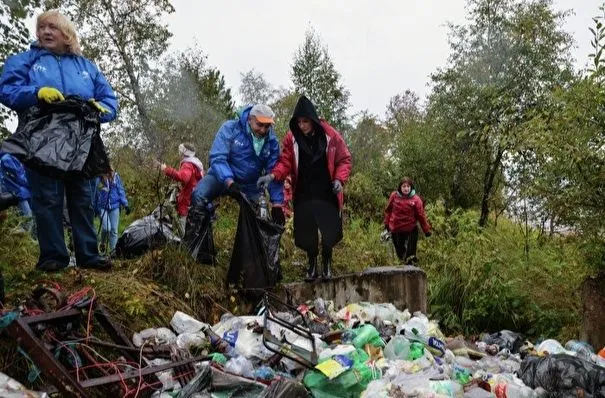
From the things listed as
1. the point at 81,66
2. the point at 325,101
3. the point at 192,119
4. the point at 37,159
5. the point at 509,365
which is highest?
the point at 325,101

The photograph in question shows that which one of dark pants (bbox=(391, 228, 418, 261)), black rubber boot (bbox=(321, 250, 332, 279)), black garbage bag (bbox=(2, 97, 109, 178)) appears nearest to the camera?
black garbage bag (bbox=(2, 97, 109, 178))

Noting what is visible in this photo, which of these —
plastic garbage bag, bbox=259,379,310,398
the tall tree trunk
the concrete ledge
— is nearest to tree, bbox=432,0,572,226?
the tall tree trunk

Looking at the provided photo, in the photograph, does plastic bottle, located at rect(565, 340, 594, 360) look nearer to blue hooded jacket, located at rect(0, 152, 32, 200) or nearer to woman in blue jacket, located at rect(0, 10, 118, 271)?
woman in blue jacket, located at rect(0, 10, 118, 271)

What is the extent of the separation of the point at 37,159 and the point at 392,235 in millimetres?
6200

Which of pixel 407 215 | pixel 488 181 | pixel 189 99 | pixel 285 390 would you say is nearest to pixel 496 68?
pixel 488 181

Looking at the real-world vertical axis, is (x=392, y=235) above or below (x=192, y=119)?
below

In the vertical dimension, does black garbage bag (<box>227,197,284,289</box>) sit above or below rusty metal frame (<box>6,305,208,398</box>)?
above

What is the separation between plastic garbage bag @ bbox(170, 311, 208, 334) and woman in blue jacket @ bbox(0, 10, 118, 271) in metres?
0.87

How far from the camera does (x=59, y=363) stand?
2482 mm

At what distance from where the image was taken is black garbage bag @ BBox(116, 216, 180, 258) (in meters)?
4.69

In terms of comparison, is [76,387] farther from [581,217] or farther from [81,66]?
[581,217]

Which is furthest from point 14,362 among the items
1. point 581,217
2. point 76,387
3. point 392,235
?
point 392,235

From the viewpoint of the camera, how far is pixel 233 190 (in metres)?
4.49

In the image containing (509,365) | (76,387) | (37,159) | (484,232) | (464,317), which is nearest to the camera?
(76,387)
